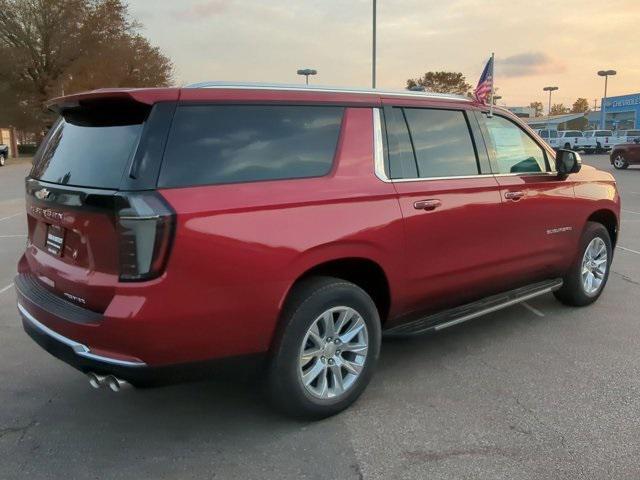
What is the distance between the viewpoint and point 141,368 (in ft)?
9.26

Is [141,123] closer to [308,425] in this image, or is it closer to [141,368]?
[141,368]

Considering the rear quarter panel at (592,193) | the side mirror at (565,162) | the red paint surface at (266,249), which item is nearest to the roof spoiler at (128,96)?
the red paint surface at (266,249)

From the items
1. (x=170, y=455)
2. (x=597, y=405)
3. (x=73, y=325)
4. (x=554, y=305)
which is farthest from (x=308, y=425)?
(x=554, y=305)

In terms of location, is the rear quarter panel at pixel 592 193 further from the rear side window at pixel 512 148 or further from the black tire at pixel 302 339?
the black tire at pixel 302 339

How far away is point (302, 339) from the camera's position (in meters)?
3.22

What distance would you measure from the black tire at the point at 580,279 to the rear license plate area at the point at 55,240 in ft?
13.8

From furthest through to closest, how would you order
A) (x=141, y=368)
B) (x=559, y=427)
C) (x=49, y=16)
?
(x=49, y=16)
(x=559, y=427)
(x=141, y=368)

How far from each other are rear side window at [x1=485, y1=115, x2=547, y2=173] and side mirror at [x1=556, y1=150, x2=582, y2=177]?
126 millimetres

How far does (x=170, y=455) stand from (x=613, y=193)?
186 inches

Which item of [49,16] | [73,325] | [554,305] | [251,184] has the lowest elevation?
[554,305]

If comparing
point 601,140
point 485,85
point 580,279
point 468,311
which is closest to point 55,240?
point 468,311

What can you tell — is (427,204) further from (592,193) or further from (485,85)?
(592,193)

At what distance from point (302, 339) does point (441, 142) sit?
1.80 m

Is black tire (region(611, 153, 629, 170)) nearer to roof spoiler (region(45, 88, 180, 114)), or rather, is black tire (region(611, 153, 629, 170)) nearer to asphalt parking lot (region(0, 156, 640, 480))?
asphalt parking lot (region(0, 156, 640, 480))
